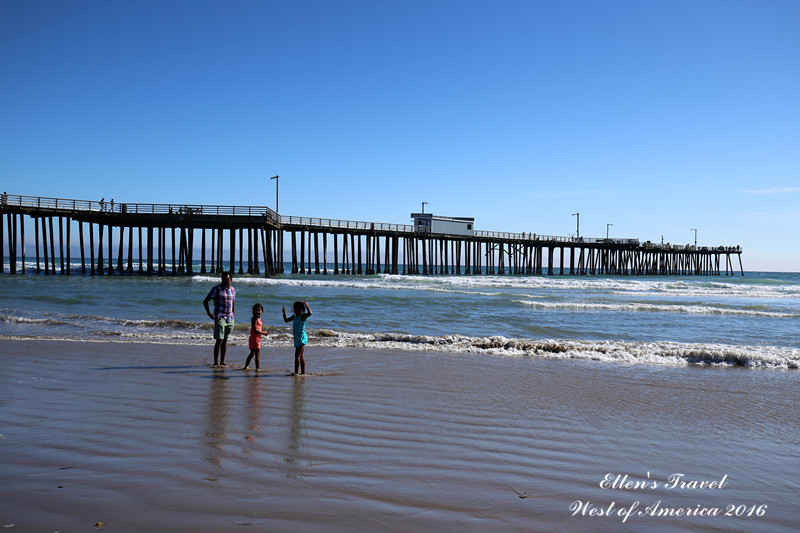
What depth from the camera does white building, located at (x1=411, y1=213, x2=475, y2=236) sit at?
162 feet

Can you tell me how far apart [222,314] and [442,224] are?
4307 cm

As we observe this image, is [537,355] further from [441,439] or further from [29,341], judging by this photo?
[29,341]

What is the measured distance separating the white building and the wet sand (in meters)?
41.7

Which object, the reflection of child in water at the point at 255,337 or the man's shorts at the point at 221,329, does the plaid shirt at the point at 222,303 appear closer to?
the man's shorts at the point at 221,329

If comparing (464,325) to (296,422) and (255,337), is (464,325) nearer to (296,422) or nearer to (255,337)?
(255,337)

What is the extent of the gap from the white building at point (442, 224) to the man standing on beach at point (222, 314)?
40.1 meters

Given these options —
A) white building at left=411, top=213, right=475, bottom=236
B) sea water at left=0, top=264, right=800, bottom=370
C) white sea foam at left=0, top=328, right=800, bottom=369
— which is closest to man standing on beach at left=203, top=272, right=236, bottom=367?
white sea foam at left=0, top=328, right=800, bottom=369

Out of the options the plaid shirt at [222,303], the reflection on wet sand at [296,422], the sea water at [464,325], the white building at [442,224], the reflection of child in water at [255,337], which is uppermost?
the white building at [442,224]

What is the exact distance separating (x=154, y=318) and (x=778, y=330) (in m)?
17.2

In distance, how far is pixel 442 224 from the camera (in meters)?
50.4

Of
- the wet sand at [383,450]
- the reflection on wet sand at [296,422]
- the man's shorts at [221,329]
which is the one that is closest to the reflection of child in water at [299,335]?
the wet sand at [383,450]

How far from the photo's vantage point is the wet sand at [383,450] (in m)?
3.09

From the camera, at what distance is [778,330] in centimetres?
1459

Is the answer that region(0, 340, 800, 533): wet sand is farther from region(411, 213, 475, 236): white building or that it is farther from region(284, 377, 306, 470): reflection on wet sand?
region(411, 213, 475, 236): white building
